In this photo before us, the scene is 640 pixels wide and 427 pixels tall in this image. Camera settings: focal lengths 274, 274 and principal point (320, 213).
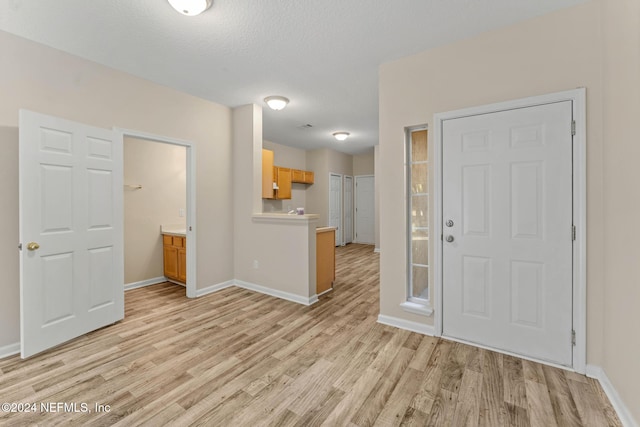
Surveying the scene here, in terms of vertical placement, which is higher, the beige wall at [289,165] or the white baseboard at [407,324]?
the beige wall at [289,165]

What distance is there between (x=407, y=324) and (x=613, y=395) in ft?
4.58

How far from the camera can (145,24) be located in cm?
219

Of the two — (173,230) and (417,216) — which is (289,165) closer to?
(173,230)

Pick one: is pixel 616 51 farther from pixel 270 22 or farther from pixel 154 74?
pixel 154 74

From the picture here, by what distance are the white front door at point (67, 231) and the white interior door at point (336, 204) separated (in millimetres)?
5188

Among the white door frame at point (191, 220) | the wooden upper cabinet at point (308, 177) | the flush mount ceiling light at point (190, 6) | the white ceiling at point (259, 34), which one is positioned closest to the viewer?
the flush mount ceiling light at point (190, 6)

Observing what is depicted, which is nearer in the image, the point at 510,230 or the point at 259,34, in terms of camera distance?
the point at 510,230

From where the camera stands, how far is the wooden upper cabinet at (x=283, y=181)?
629 centimetres

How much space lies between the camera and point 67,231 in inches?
98.0

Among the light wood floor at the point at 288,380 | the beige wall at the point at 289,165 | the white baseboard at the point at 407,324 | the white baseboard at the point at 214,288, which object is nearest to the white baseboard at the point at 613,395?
the light wood floor at the point at 288,380

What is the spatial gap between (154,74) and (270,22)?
167 cm

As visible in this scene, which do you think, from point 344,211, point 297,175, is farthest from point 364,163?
point 297,175

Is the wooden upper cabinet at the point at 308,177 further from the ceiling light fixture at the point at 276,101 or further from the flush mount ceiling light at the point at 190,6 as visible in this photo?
the flush mount ceiling light at the point at 190,6

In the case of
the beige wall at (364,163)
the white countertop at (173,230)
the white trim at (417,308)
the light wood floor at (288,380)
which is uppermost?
the beige wall at (364,163)
